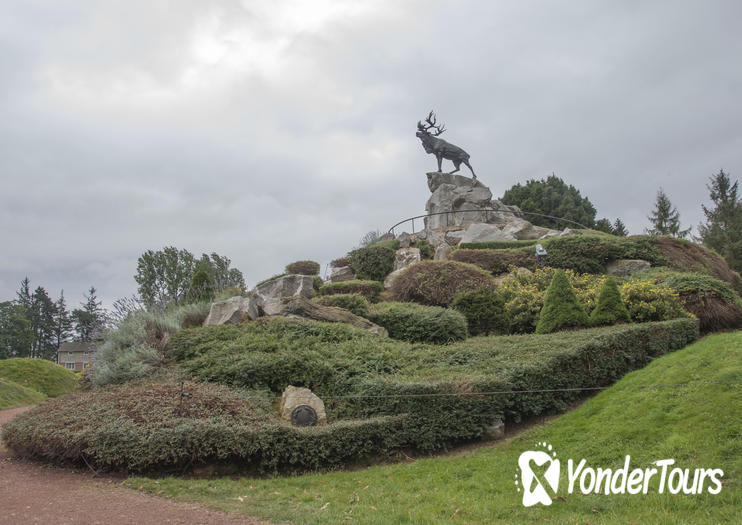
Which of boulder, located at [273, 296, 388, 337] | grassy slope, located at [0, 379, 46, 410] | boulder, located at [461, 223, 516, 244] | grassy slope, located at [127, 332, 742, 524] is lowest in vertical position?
grassy slope, located at [127, 332, 742, 524]

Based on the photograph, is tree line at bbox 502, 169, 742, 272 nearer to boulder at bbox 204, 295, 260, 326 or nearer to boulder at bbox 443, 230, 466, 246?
boulder at bbox 443, 230, 466, 246

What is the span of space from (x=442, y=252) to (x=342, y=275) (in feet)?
14.5

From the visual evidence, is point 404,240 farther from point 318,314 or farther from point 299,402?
point 299,402

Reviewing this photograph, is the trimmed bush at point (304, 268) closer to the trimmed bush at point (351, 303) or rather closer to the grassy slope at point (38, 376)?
the grassy slope at point (38, 376)

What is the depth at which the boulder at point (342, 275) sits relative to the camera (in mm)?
20841

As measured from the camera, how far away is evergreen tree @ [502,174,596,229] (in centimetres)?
3759

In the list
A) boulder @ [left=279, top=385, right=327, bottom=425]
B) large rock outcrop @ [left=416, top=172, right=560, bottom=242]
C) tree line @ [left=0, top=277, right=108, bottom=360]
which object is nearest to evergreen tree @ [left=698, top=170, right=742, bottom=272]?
large rock outcrop @ [left=416, top=172, right=560, bottom=242]

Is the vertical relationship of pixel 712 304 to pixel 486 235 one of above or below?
below

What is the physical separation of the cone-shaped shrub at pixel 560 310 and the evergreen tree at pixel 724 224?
78.7ft

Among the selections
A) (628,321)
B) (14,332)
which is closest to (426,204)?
(628,321)

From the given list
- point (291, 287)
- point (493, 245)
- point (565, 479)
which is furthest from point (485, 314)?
point (493, 245)

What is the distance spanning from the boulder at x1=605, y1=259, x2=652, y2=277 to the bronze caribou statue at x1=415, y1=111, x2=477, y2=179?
44.2 ft

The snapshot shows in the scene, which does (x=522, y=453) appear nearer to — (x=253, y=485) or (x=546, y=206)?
(x=253, y=485)

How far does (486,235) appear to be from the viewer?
2227 centimetres
